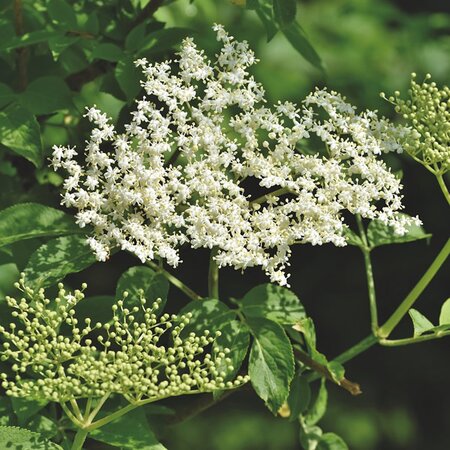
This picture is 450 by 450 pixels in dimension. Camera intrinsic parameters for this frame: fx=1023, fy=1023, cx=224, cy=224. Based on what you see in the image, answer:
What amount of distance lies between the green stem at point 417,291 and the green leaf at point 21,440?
754 mm

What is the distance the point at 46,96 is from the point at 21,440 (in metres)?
0.78

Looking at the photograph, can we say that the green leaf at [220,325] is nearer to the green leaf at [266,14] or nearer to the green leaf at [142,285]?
the green leaf at [142,285]

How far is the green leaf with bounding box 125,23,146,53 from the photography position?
221 centimetres

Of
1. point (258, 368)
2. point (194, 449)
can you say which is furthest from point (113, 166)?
point (194, 449)

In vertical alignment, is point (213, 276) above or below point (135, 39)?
below

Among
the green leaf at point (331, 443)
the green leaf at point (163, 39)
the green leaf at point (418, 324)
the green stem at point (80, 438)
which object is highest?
the green leaf at point (163, 39)

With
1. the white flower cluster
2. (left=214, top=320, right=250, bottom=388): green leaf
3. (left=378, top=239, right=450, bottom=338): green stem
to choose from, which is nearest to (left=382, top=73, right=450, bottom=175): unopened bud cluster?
the white flower cluster

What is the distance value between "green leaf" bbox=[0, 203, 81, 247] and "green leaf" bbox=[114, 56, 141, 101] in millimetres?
286

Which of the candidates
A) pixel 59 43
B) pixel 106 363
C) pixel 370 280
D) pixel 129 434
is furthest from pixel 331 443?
pixel 59 43

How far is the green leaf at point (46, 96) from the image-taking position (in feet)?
7.13

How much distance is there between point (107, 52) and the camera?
2158 mm

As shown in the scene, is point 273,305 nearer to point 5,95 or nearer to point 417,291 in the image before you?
point 417,291

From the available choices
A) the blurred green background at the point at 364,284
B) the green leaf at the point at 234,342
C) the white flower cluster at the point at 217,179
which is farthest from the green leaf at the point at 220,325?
the blurred green background at the point at 364,284

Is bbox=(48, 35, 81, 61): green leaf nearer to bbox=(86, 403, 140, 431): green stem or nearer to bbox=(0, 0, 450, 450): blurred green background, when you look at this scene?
bbox=(86, 403, 140, 431): green stem
